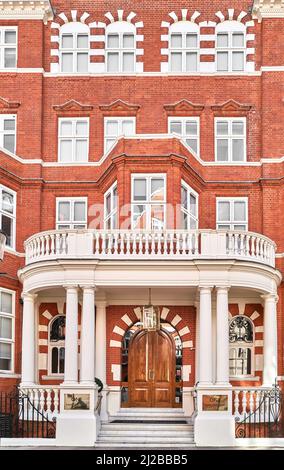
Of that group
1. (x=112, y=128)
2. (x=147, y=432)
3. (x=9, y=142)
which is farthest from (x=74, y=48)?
(x=147, y=432)

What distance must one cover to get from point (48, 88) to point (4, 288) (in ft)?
23.7

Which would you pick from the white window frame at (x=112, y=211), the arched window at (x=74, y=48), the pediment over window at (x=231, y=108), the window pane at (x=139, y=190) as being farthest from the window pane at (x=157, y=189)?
the arched window at (x=74, y=48)

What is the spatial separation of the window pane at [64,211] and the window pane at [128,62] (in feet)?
16.4

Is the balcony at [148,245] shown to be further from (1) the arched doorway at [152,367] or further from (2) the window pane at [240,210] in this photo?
(2) the window pane at [240,210]

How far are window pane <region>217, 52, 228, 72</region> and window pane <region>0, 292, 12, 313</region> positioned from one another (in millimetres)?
10354

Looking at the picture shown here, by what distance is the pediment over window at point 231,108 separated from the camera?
3127cm

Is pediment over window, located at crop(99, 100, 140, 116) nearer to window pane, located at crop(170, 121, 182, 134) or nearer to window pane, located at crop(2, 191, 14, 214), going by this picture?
window pane, located at crop(170, 121, 182, 134)

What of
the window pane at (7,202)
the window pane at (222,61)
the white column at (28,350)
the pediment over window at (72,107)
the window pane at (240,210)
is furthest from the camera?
the window pane at (222,61)

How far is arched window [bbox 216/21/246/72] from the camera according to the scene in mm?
31797

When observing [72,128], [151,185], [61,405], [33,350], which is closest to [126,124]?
[72,128]

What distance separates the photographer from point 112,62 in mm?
32031

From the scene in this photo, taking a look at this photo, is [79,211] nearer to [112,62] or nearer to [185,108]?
[185,108]

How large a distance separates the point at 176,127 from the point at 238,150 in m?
2.19

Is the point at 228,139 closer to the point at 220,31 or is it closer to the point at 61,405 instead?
the point at 220,31
